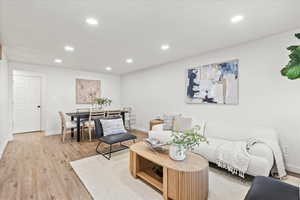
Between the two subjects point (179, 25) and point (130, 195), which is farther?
point (179, 25)

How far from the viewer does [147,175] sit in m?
2.18

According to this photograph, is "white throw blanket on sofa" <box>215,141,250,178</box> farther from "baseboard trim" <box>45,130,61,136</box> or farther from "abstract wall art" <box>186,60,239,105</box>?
"baseboard trim" <box>45,130,61,136</box>

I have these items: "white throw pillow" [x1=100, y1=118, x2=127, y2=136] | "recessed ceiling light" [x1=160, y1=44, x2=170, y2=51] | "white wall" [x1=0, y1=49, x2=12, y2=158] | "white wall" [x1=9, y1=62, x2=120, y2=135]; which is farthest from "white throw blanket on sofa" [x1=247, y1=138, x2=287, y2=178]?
"white wall" [x1=9, y1=62, x2=120, y2=135]

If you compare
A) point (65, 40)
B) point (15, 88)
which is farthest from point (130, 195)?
point (15, 88)

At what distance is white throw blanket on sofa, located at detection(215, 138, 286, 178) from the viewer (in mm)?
2108

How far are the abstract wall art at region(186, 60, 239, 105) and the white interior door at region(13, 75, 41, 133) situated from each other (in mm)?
5491

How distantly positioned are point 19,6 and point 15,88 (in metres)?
4.50

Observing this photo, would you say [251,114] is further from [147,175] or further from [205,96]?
[147,175]

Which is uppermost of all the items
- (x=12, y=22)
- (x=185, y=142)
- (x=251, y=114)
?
(x=12, y=22)

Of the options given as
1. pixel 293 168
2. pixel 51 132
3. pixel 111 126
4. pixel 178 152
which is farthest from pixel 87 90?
pixel 293 168

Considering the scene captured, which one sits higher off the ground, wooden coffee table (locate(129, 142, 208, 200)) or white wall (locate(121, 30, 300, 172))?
white wall (locate(121, 30, 300, 172))

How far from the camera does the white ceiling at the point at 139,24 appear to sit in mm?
1765

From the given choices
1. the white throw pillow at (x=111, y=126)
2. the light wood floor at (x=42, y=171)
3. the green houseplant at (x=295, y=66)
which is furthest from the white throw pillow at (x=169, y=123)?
the green houseplant at (x=295, y=66)

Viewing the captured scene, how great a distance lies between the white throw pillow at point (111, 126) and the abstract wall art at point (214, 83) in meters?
1.96
